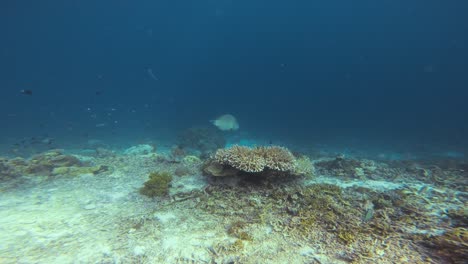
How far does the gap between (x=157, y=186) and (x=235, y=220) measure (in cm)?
302

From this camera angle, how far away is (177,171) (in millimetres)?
8477

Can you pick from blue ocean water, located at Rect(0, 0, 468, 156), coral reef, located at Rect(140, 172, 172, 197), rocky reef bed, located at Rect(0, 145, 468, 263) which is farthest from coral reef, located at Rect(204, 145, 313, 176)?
blue ocean water, located at Rect(0, 0, 468, 156)

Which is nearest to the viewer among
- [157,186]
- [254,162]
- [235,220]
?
[235,220]

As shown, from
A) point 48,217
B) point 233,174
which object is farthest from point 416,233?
point 48,217

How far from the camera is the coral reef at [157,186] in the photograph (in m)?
6.60

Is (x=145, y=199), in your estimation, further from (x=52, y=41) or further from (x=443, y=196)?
(x=52, y=41)

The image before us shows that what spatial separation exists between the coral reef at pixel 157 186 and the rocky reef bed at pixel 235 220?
0.20 meters

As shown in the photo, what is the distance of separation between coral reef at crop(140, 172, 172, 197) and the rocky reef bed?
0.20m

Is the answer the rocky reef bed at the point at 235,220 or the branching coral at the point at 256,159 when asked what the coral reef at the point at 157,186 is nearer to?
the rocky reef bed at the point at 235,220

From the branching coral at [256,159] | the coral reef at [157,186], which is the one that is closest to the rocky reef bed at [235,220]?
the coral reef at [157,186]

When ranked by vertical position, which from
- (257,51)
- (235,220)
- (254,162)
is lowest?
(235,220)

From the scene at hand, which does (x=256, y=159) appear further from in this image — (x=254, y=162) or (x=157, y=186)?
(x=157, y=186)

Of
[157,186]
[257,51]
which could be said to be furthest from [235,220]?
[257,51]

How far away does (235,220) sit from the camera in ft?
16.1
